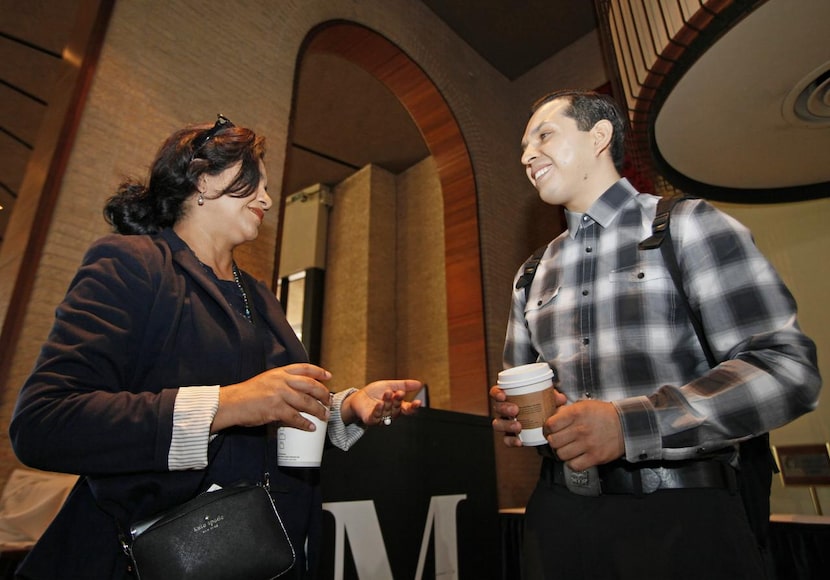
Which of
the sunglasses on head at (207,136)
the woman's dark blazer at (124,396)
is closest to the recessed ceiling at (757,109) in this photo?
the sunglasses on head at (207,136)

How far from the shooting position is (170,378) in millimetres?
980

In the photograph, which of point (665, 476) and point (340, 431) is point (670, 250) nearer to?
point (665, 476)

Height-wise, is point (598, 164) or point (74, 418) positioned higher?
point (598, 164)

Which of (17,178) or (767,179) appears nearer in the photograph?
(767,179)

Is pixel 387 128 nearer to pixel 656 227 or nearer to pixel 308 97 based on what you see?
pixel 308 97

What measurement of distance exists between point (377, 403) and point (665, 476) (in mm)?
674

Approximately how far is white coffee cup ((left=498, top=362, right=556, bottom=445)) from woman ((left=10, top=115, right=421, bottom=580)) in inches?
14.9

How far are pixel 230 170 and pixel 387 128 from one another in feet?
16.3

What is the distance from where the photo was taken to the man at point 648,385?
0.88 m

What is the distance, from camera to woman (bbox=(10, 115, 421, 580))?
32.6 inches

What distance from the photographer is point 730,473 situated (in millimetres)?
968

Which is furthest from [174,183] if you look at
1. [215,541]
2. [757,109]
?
[757,109]

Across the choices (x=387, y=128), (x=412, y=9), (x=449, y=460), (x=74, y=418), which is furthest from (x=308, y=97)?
(x=74, y=418)

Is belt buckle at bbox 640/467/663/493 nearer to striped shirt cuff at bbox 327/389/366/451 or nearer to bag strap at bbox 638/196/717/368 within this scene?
bag strap at bbox 638/196/717/368
